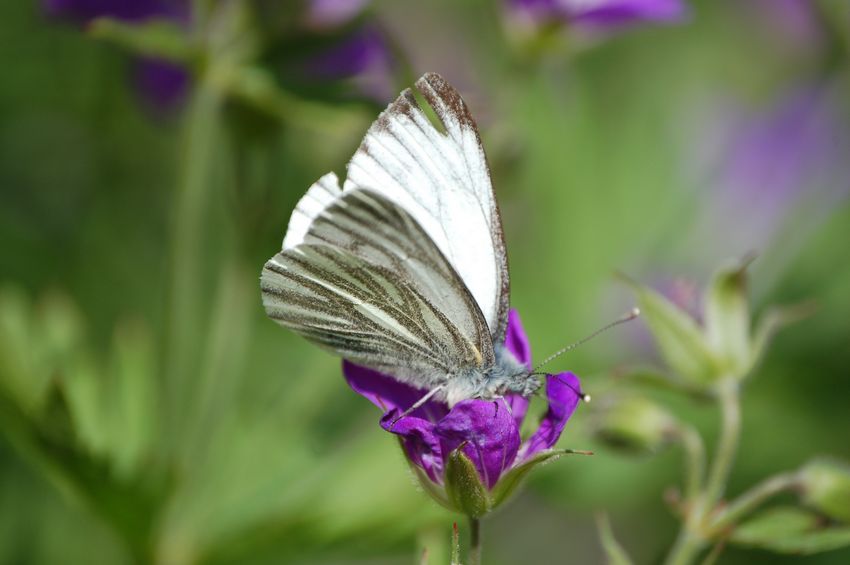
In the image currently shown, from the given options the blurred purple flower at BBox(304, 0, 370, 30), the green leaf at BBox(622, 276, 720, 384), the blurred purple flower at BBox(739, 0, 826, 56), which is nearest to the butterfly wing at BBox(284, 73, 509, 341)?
the green leaf at BBox(622, 276, 720, 384)

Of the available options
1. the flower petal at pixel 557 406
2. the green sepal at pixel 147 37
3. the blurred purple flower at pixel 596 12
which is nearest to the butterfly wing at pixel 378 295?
the flower petal at pixel 557 406

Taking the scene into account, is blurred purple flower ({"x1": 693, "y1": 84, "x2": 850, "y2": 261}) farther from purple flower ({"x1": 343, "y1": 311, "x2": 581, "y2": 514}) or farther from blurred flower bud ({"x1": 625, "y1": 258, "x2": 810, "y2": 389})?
purple flower ({"x1": 343, "y1": 311, "x2": 581, "y2": 514})

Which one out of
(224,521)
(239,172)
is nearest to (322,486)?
(224,521)

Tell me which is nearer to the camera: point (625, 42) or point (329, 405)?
point (329, 405)

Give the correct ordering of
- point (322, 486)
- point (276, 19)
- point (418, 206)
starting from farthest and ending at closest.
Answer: point (322, 486) → point (276, 19) → point (418, 206)

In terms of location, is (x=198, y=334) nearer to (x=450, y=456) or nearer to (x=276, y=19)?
(x=276, y=19)

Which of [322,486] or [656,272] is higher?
[656,272]

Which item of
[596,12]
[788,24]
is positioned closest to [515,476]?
[596,12]
